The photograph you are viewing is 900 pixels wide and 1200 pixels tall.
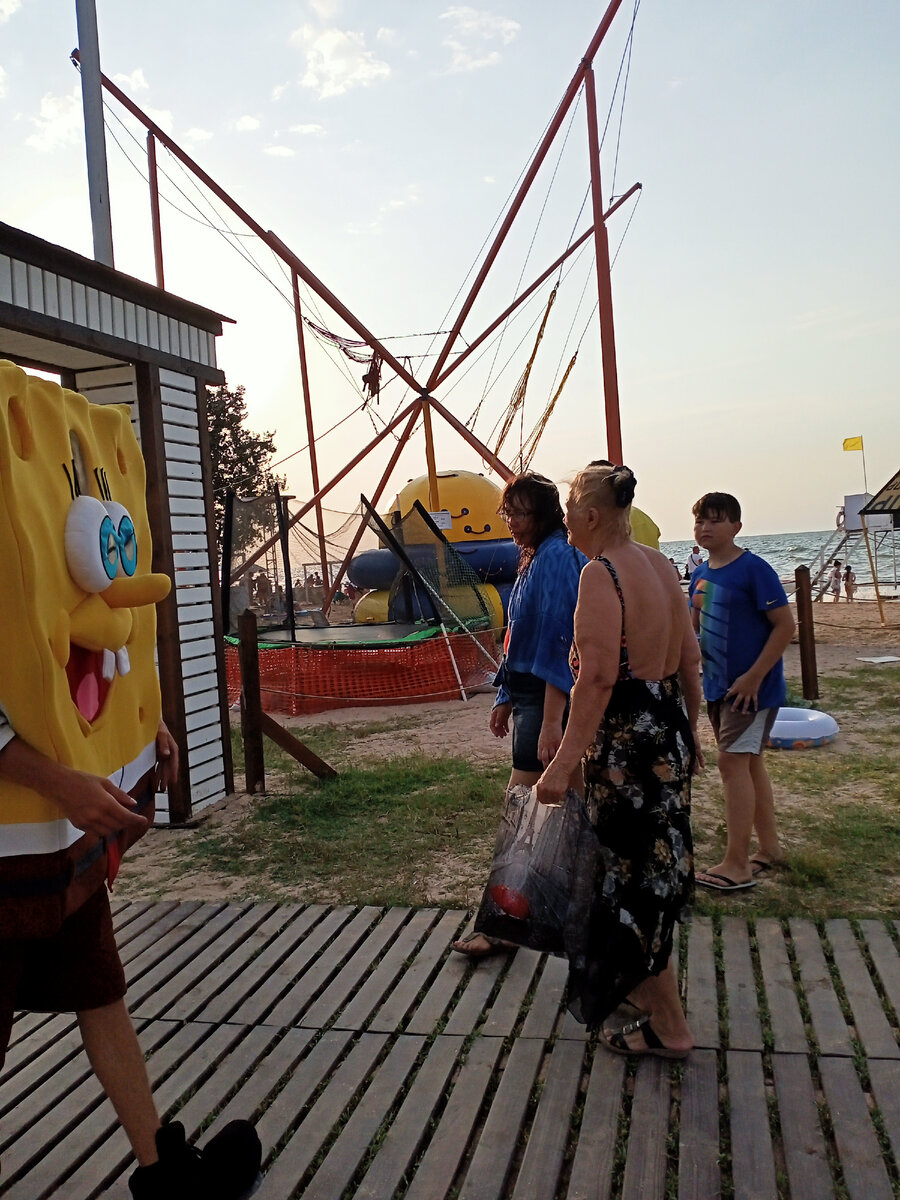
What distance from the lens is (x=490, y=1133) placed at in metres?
2.51

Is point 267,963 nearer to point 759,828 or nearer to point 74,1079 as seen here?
point 74,1079

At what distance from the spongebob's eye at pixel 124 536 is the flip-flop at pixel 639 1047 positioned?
2053mm

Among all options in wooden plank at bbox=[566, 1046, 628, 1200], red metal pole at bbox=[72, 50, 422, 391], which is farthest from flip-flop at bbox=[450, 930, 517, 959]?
red metal pole at bbox=[72, 50, 422, 391]

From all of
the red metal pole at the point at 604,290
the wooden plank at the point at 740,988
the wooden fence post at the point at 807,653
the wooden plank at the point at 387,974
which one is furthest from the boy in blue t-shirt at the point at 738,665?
the red metal pole at the point at 604,290

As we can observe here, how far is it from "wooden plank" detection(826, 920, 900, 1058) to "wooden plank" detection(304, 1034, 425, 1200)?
1.42m

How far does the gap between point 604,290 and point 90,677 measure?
42.2 ft

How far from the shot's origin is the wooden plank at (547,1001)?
3.04 meters

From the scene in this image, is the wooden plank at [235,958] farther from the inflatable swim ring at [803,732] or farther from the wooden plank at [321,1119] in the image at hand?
the inflatable swim ring at [803,732]

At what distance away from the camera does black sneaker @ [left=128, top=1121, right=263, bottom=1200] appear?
2.02m

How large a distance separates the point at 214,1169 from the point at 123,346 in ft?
16.1

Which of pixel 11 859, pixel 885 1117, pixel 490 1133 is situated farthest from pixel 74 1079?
pixel 885 1117

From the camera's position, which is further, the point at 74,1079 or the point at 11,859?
the point at 74,1079

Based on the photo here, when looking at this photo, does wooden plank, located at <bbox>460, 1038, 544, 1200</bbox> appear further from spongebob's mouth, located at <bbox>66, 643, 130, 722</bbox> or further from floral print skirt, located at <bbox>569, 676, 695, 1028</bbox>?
spongebob's mouth, located at <bbox>66, 643, 130, 722</bbox>

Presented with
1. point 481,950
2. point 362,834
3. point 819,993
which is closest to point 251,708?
point 362,834
